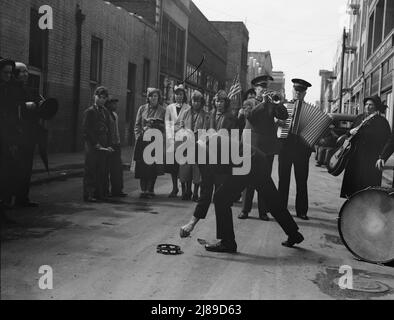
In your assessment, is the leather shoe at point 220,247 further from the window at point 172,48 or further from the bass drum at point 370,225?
the window at point 172,48

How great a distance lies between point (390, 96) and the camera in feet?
74.6

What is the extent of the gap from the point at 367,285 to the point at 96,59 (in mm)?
16313

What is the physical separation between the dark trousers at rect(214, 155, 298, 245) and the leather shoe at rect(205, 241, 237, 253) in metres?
0.04

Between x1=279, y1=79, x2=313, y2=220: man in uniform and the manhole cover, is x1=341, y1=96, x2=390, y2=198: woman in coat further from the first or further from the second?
the manhole cover

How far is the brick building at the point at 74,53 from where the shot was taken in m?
14.1

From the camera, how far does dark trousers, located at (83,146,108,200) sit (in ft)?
28.9

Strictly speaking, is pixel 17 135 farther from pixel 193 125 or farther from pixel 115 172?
pixel 193 125

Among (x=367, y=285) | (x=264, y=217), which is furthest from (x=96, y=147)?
(x=367, y=285)

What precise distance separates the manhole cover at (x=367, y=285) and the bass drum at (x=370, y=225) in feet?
1.71

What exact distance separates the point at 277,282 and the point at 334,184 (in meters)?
9.33

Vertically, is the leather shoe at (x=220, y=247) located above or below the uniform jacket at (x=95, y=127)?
below

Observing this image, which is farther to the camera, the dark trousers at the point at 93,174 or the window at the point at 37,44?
the window at the point at 37,44

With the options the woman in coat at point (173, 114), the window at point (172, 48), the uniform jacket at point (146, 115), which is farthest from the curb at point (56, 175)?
the window at point (172, 48)
